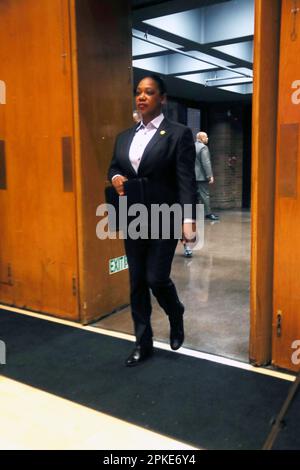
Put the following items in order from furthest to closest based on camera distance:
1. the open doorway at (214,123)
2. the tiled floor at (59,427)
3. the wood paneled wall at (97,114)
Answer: the open doorway at (214,123), the wood paneled wall at (97,114), the tiled floor at (59,427)

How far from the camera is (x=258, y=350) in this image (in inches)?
98.5

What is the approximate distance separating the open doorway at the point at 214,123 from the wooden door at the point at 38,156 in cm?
58

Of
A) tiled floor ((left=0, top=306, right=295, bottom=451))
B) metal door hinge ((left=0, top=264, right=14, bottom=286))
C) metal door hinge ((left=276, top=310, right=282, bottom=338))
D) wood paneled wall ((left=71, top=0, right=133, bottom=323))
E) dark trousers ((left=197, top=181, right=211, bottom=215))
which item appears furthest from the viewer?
dark trousers ((left=197, top=181, right=211, bottom=215))

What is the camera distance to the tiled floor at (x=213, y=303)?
289cm

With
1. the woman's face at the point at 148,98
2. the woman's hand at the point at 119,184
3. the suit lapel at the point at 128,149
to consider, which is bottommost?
the woman's hand at the point at 119,184

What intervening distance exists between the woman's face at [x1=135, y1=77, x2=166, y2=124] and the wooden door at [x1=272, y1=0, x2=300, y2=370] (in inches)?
24.3

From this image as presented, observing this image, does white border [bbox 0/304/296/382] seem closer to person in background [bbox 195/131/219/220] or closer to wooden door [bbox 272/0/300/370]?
wooden door [bbox 272/0/300/370]

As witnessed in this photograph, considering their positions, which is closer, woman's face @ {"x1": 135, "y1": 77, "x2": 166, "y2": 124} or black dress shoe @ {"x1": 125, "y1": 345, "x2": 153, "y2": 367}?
woman's face @ {"x1": 135, "y1": 77, "x2": 166, "y2": 124}

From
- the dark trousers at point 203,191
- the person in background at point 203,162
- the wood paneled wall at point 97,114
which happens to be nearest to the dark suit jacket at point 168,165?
the wood paneled wall at point 97,114

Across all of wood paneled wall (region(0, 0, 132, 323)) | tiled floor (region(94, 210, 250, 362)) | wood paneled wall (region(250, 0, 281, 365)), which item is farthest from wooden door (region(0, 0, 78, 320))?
wood paneled wall (region(250, 0, 281, 365))

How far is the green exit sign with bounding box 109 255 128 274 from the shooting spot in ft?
11.2

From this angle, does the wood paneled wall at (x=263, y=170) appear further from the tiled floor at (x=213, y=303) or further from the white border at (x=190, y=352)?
the tiled floor at (x=213, y=303)

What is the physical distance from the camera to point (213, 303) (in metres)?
3.63

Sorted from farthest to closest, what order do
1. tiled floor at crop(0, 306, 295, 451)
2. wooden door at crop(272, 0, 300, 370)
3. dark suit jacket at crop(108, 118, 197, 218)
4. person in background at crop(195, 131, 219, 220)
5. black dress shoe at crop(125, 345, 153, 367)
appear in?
person in background at crop(195, 131, 219, 220) → black dress shoe at crop(125, 345, 153, 367) → dark suit jacket at crop(108, 118, 197, 218) → wooden door at crop(272, 0, 300, 370) → tiled floor at crop(0, 306, 295, 451)
